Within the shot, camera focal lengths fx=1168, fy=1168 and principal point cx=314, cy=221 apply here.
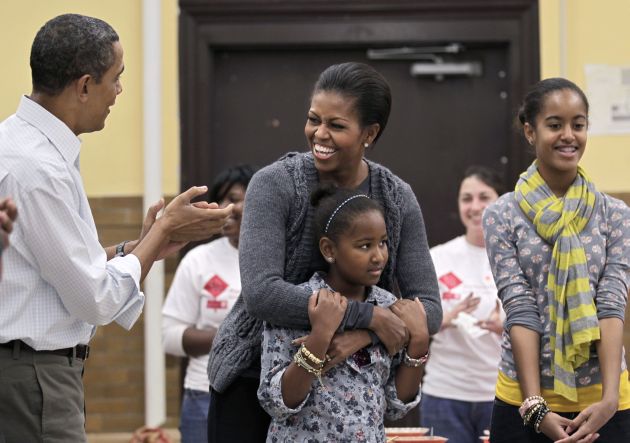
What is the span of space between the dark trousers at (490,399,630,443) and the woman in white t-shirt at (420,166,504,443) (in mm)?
1622

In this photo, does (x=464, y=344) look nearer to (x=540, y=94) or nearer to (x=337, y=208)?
(x=540, y=94)

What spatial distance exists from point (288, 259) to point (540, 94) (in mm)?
1082

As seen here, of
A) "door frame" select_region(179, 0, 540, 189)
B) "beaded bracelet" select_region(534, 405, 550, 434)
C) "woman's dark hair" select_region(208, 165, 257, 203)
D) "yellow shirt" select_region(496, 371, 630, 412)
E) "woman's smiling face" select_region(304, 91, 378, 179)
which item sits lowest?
"beaded bracelet" select_region(534, 405, 550, 434)

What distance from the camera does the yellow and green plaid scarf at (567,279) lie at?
3672 mm

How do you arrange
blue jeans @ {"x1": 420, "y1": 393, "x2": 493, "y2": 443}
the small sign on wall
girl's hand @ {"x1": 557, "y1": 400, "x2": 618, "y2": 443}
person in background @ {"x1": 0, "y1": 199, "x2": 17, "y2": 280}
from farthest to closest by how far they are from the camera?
the small sign on wall, blue jeans @ {"x1": 420, "y1": 393, "x2": 493, "y2": 443}, girl's hand @ {"x1": 557, "y1": 400, "x2": 618, "y2": 443}, person in background @ {"x1": 0, "y1": 199, "x2": 17, "y2": 280}

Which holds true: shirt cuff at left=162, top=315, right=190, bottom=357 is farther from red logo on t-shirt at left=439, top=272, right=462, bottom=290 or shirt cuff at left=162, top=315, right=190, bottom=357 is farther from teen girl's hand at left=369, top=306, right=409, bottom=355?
teen girl's hand at left=369, top=306, right=409, bottom=355

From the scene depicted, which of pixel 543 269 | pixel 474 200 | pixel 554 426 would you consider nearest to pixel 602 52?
pixel 474 200

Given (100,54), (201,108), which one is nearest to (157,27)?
(201,108)

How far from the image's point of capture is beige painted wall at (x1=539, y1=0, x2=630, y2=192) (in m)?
6.40

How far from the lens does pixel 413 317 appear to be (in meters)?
3.42

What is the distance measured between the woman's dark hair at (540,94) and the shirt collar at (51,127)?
1.53 meters

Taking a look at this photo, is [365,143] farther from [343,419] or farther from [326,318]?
[343,419]

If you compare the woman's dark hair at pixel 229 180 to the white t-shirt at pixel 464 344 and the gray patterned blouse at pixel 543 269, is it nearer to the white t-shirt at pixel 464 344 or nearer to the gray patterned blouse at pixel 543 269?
the white t-shirt at pixel 464 344

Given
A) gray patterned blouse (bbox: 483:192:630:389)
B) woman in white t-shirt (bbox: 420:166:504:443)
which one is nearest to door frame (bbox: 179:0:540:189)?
woman in white t-shirt (bbox: 420:166:504:443)
